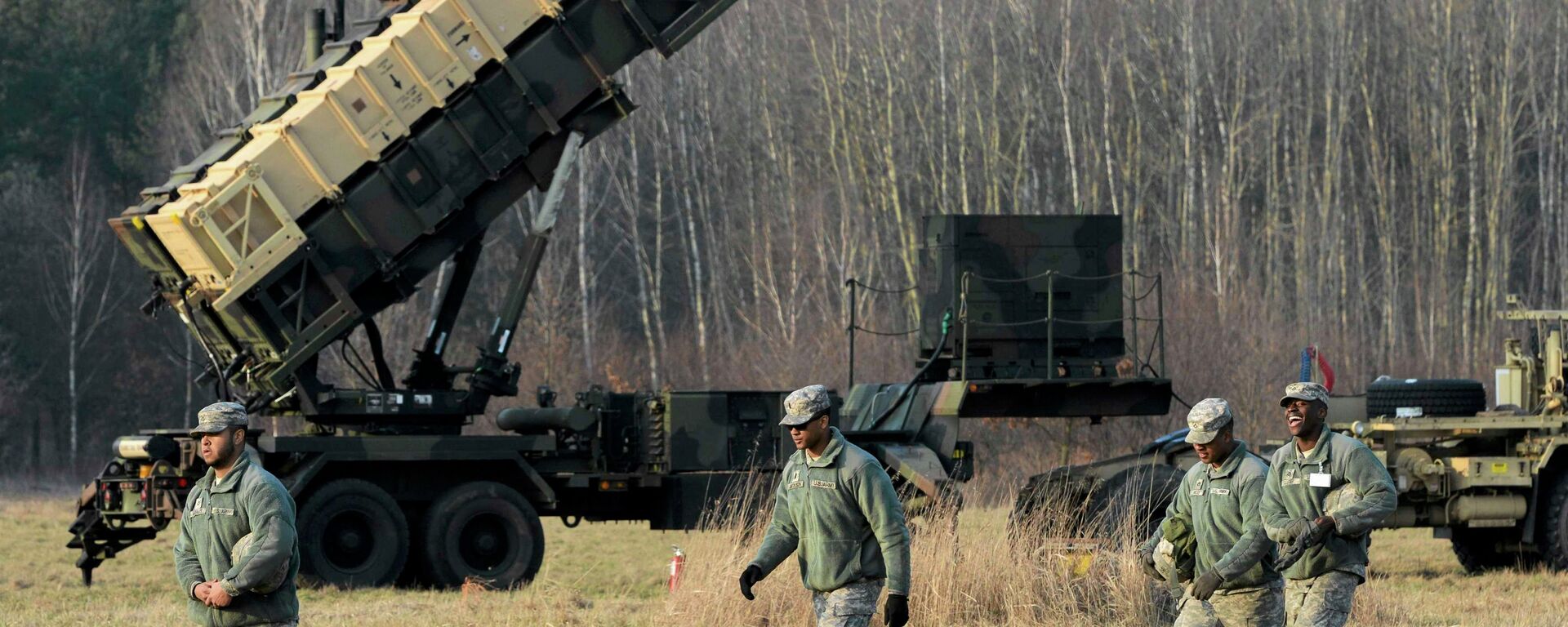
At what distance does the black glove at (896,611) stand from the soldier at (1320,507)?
152 cm

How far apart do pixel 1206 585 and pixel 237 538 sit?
3740 mm

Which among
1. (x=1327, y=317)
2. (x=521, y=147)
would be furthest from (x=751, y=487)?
(x=1327, y=317)

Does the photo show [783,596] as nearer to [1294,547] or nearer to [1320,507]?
[1320,507]

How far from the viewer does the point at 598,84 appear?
16594 millimetres

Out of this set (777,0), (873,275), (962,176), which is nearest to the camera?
(962,176)

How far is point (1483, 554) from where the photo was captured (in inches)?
682

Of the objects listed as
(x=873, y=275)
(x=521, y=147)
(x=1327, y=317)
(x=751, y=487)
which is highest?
(x=521, y=147)

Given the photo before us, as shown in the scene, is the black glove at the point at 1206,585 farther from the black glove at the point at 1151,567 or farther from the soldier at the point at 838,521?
the soldier at the point at 838,521

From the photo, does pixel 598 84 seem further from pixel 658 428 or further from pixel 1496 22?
pixel 1496 22

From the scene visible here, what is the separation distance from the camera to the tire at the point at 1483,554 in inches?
676

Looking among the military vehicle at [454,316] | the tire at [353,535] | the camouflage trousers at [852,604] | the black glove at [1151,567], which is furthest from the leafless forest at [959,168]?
the camouflage trousers at [852,604]

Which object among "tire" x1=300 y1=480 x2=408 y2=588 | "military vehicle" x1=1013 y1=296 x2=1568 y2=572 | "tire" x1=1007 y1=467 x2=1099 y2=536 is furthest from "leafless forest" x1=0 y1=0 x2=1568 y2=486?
"tire" x1=1007 y1=467 x2=1099 y2=536

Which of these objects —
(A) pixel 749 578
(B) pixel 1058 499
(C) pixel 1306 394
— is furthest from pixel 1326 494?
(B) pixel 1058 499

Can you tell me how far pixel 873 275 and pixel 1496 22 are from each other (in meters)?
13.8
